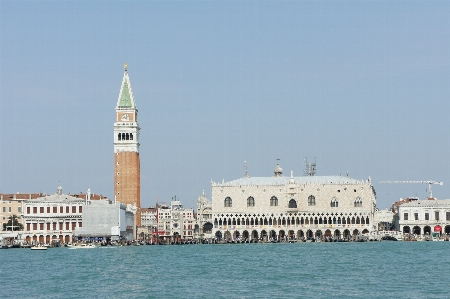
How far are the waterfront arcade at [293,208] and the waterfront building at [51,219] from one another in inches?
709

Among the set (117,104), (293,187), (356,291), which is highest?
(117,104)

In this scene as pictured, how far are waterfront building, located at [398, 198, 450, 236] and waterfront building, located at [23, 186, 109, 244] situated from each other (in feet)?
133

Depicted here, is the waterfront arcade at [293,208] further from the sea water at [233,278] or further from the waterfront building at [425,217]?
the sea water at [233,278]

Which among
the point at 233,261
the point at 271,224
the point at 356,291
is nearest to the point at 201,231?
the point at 271,224

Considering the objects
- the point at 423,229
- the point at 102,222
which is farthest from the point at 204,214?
the point at 102,222

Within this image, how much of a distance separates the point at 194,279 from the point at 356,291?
33.6ft

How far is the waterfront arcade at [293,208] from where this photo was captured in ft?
369

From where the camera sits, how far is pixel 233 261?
63.3 m

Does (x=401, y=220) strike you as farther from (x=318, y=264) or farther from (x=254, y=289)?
(x=254, y=289)

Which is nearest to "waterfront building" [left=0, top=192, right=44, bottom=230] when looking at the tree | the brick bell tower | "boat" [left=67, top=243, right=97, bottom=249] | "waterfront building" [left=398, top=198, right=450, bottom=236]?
the tree

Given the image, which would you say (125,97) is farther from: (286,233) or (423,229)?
(423,229)

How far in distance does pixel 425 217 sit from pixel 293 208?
17.0m

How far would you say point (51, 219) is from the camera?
106 m

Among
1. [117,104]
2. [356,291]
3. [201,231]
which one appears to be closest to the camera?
[356,291]
